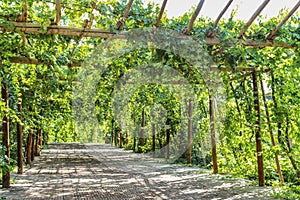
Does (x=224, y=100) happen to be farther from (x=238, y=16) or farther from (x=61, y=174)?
(x=61, y=174)

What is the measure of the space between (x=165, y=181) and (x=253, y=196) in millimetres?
1739

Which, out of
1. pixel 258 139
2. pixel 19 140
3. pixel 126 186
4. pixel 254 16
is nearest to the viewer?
pixel 254 16

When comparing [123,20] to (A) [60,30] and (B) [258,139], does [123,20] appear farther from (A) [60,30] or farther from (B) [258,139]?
(B) [258,139]

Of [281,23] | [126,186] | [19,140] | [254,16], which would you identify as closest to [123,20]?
[254,16]

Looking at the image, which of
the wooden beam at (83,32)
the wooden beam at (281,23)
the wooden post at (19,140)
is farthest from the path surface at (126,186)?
the wooden beam at (281,23)

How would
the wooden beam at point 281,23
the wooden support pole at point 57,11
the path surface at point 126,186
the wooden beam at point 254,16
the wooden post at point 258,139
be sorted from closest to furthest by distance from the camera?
the wooden support pole at point 57,11 → the wooden beam at point 254,16 → the wooden beam at point 281,23 → the path surface at point 126,186 → the wooden post at point 258,139

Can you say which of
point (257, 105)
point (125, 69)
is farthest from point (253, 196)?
point (125, 69)

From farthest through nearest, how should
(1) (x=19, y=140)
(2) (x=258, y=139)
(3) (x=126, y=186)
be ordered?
(1) (x=19, y=140), (2) (x=258, y=139), (3) (x=126, y=186)

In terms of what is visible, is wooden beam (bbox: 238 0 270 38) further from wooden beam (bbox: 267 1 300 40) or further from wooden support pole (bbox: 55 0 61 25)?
wooden support pole (bbox: 55 0 61 25)

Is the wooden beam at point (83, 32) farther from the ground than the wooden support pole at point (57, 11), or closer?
closer

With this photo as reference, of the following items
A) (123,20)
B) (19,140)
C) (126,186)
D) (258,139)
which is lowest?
(126,186)

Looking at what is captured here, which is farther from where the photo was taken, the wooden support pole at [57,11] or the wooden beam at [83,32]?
the wooden beam at [83,32]

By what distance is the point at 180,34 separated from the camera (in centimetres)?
490

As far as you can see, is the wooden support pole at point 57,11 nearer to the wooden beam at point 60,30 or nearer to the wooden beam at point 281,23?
the wooden beam at point 60,30
